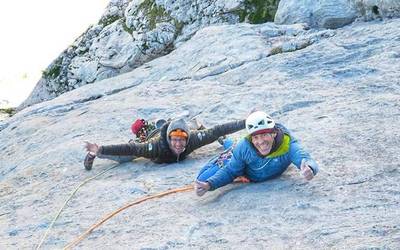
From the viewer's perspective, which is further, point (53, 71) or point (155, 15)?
point (53, 71)

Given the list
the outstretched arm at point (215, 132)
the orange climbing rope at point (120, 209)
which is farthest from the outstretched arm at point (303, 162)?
the outstretched arm at point (215, 132)

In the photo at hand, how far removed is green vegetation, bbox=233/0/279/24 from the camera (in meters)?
20.5

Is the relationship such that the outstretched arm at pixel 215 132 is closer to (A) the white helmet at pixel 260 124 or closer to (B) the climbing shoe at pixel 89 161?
(B) the climbing shoe at pixel 89 161

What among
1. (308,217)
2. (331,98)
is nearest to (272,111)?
(331,98)

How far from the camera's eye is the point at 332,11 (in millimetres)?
17844

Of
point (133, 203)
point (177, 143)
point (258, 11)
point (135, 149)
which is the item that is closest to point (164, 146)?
point (177, 143)

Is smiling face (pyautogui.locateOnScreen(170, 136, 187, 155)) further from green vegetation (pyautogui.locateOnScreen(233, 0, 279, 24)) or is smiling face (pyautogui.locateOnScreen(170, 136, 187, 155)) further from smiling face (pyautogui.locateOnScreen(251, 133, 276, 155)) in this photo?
green vegetation (pyautogui.locateOnScreen(233, 0, 279, 24))

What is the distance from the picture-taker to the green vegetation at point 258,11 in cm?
2048

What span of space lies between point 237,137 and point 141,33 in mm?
11343

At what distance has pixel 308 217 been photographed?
287 inches

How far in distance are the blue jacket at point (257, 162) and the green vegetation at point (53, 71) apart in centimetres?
1665

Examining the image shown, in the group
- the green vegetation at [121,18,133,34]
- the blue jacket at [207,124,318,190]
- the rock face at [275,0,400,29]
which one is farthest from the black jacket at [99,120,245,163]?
the green vegetation at [121,18,133,34]

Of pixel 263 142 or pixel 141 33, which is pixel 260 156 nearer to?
pixel 263 142

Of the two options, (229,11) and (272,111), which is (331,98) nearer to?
(272,111)
